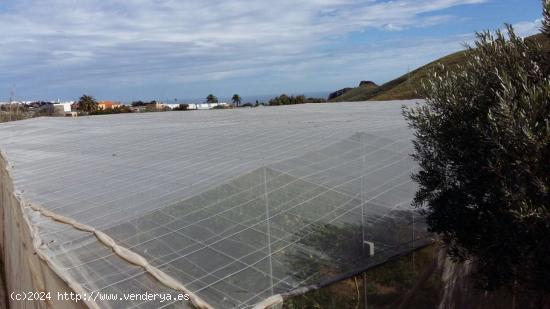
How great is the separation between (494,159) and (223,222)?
113 inches

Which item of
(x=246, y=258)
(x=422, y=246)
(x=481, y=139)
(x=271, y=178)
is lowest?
(x=422, y=246)

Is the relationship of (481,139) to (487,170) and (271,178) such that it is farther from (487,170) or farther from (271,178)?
(271,178)

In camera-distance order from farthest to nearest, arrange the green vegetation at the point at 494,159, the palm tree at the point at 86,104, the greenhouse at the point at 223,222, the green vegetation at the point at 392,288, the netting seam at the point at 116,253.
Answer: the palm tree at the point at 86,104 < the green vegetation at the point at 392,288 < the greenhouse at the point at 223,222 < the netting seam at the point at 116,253 < the green vegetation at the point at 494,159

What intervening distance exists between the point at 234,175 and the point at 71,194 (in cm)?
300

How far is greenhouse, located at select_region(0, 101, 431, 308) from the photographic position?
4391 mm

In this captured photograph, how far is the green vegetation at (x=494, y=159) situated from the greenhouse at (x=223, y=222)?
43.6 inches

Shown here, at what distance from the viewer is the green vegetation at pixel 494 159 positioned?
3.66 metres

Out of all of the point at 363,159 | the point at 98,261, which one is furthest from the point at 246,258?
the point at 363,159

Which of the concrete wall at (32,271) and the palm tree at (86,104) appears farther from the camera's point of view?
the palm tree at (86,104)

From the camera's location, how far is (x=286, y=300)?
13.8 feet

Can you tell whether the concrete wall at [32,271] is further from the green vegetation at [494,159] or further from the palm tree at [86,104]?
the palm tree at [86,104]

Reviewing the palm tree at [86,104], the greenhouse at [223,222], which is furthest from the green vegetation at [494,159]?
the palm tree at [86,104]

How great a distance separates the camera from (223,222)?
17.0 feet

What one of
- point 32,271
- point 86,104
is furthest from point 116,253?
point 86,104
